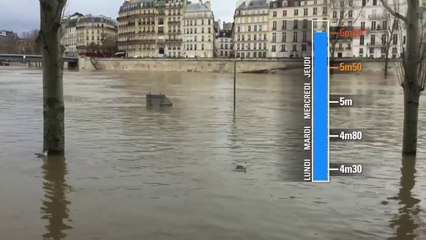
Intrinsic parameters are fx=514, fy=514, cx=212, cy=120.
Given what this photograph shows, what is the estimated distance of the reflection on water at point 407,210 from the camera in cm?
730

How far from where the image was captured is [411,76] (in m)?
12.2

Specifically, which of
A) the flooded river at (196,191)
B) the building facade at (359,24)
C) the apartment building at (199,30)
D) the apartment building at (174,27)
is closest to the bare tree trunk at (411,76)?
the building facade at (359,24)

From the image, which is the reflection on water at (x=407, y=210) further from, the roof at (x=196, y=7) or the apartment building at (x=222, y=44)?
the apartment building at (x=222, y=44)

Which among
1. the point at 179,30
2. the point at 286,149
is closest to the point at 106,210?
the point at 286,149

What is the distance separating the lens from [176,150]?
14.0 metres

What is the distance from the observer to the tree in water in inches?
468

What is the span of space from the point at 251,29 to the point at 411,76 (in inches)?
5802

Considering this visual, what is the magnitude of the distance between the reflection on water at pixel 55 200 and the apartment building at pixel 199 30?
535ft

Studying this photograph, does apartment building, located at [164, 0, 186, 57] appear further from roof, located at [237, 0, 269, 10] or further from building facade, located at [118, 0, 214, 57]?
roof, located at [237, 0, 269, 10]

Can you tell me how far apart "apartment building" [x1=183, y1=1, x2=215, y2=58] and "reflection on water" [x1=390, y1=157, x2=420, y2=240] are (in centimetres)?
16383

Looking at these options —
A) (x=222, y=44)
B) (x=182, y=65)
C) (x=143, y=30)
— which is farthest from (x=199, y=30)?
(x=182, y=65)

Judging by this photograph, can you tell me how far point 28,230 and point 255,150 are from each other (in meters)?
8.00

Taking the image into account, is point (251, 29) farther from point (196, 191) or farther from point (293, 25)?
point (196, 191)

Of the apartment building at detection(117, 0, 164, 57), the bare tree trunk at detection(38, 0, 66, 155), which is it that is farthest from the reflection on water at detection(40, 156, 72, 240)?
the apartment building at detection(117, 0, 164, 57)
